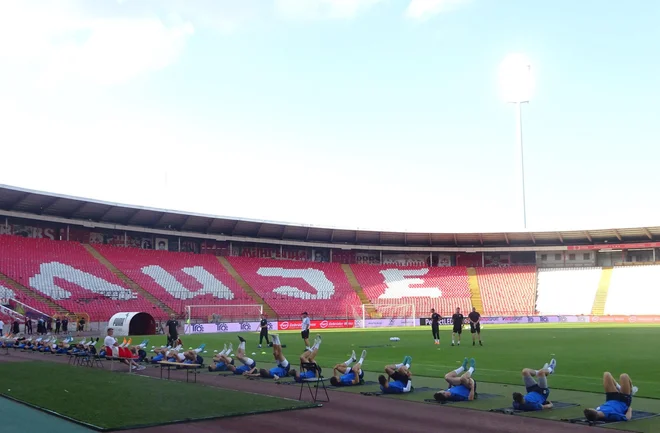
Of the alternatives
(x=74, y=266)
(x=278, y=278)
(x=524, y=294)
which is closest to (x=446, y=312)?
(x=524, y=294)

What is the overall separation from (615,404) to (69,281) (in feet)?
156

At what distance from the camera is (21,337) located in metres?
33.5

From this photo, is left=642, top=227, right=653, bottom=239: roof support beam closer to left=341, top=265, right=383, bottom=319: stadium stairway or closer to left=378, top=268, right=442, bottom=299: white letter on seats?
left=378, top=268, right=442, bottom=299: white letter on seats

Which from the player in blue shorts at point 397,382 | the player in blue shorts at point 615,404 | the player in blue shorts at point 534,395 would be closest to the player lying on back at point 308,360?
the player in blue shorts at point 397,382

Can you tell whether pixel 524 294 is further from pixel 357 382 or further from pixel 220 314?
pixel 357 382

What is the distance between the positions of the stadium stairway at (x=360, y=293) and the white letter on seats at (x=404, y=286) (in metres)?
1.95

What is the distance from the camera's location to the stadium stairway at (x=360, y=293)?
66.2 metres

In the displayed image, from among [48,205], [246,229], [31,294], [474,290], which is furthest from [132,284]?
[474,290]

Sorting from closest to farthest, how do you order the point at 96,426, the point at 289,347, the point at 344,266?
the point at 96,426 → the point at 289,347 → the point at 344,266

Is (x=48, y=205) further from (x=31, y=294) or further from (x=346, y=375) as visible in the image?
(x=346, y=375)

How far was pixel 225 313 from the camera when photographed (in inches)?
2239

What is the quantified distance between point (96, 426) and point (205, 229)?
58.2m

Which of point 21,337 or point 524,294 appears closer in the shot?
point 21,337

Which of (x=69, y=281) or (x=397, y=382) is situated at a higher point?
(x=69, y=281)
